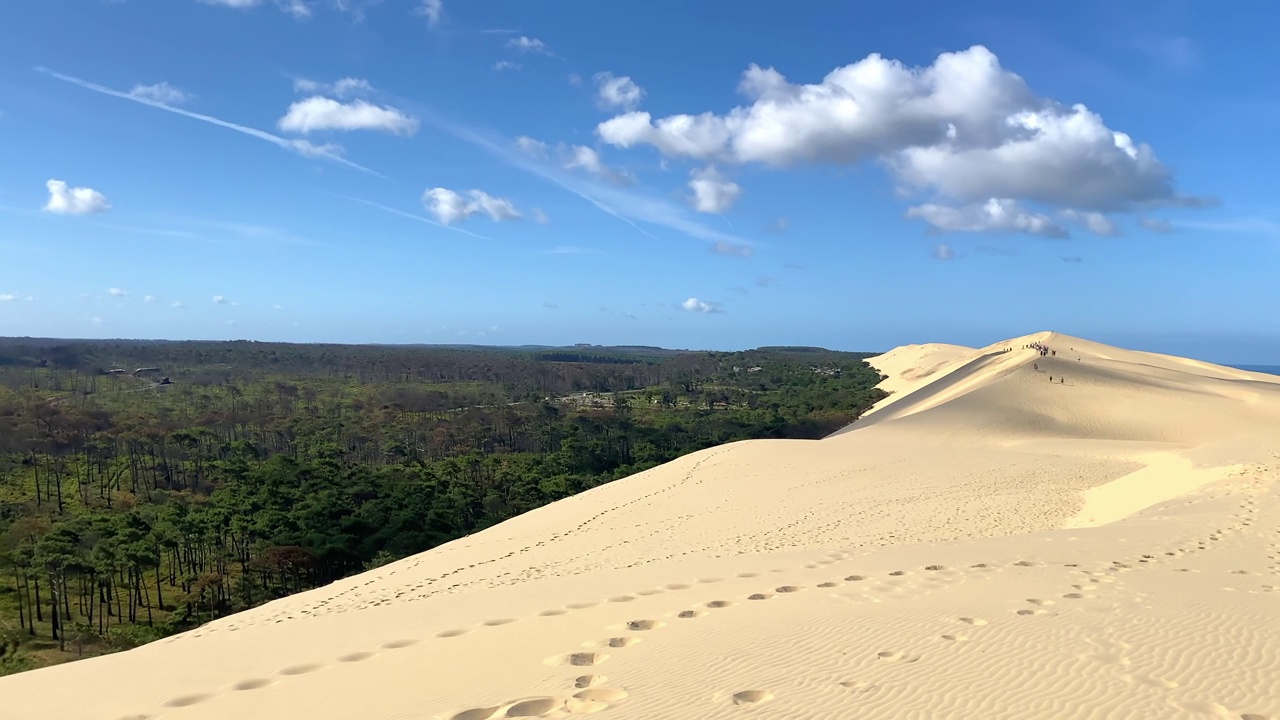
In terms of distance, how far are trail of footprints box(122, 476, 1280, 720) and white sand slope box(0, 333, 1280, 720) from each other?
0.12 ft

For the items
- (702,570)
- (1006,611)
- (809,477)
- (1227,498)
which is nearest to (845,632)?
(1006,611)

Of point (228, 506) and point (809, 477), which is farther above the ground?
point (809, 477)

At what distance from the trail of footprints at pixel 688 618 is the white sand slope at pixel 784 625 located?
36 mm

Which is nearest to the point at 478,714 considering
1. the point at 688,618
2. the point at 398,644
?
the point at 398,644

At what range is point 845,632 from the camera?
279 inches

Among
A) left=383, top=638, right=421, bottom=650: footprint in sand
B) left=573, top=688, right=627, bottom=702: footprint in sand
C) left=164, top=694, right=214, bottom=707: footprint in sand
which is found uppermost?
left=573, top=688, right=627, bottom=702: footprint in sand

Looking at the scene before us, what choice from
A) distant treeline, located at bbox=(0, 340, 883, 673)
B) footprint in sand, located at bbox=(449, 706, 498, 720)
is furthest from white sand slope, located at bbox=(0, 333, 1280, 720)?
distant treeline, located at bbox=(0, 340, 883, 673)

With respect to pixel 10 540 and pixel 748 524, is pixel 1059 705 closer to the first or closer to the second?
pixel 748 524

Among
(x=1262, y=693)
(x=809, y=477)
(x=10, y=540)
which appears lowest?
(x=10, y=540)

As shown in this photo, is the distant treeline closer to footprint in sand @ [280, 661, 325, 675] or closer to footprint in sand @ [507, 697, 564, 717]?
footprint in sand @ [280, 661, 325, 675]

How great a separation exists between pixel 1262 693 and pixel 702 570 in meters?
6.59

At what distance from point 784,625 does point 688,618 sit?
1.06 m

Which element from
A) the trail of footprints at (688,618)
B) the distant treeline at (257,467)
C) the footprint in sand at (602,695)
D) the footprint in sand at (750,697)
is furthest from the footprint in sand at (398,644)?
the distant treeline at (257,467)

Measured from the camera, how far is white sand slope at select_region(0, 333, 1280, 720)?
555 centimetres
